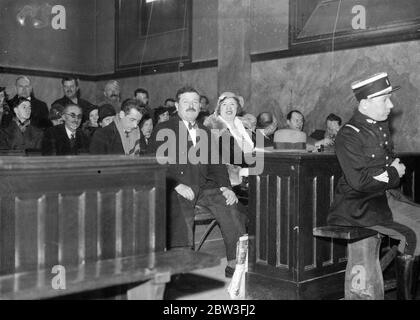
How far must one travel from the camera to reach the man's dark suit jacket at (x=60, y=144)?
6.55m

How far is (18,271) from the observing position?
2844 mm

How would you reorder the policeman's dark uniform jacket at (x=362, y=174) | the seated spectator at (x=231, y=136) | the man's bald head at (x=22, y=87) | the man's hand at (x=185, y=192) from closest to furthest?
the policeman's dark uniform jacket at (x=362, y=174) → the man's hand at (x=185, y=192) → the seated spectator at (x=231, y=136) → the man's bald head at (x=22, y=87)

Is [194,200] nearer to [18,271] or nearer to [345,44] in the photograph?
[18,271]

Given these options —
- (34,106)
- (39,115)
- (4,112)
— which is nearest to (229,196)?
(4,112)

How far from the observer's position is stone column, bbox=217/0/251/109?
8.95 meters

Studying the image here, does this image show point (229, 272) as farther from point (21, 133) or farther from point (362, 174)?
point (21, 133)

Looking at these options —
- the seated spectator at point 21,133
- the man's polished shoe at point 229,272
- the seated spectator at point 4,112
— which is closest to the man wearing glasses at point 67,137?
the seated spectator at point 21,133

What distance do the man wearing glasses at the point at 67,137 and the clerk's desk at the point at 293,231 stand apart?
311 cm

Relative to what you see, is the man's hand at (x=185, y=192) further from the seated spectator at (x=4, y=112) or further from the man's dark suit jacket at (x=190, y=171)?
the seated spectator at (x=4, y=112)

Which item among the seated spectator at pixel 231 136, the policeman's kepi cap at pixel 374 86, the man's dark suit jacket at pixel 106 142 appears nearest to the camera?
the policeman's kepi cap at pixel 374 86

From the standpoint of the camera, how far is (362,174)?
3729 millimetres

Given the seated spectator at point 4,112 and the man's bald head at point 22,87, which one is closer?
the seated spectator at point 4,112

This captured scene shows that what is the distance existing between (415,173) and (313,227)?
62.6 inches
